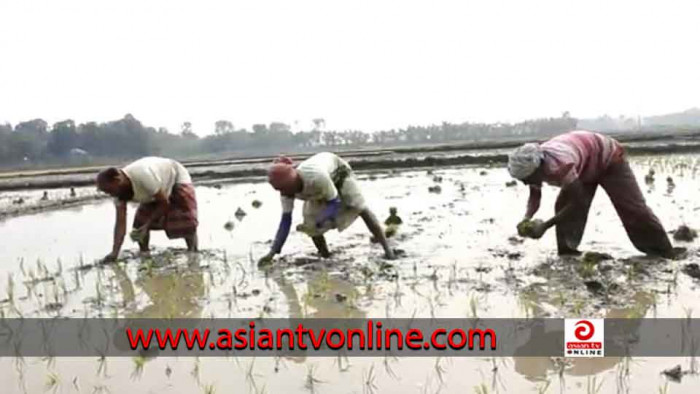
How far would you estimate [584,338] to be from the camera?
333 centimetres

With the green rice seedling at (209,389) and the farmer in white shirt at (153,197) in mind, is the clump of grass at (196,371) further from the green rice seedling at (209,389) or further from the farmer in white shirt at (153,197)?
the farmer in white shirt at (153,197)

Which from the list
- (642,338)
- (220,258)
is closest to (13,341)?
(220,258)

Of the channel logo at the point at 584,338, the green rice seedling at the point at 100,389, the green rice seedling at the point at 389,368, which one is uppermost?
the channel logo at the point at 584,338

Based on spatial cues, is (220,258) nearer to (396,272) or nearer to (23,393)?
(396,272)

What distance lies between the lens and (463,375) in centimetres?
307

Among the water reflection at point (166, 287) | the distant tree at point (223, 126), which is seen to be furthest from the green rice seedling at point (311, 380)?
the distant tree at point (223, 126)

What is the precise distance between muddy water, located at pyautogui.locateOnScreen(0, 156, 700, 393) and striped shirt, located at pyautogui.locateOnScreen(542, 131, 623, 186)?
0.72 metres

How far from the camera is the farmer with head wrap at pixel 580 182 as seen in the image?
479 centimetres

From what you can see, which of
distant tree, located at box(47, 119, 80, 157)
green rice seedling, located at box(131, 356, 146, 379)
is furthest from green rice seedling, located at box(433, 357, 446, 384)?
distant tree, located at box(47, 119, 80, 157)

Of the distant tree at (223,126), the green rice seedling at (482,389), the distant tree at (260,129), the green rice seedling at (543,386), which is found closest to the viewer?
the green rice seedling at (482,389)

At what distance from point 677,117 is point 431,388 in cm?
13865

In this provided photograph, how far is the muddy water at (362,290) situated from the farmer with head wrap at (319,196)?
344 millimetres

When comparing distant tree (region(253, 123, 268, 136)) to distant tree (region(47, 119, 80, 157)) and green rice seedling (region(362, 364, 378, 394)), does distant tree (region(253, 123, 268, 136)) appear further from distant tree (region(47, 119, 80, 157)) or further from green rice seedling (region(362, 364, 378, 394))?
green rice seedling (region(362, 364, 378, 394))

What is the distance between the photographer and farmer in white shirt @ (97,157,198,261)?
225 inches
